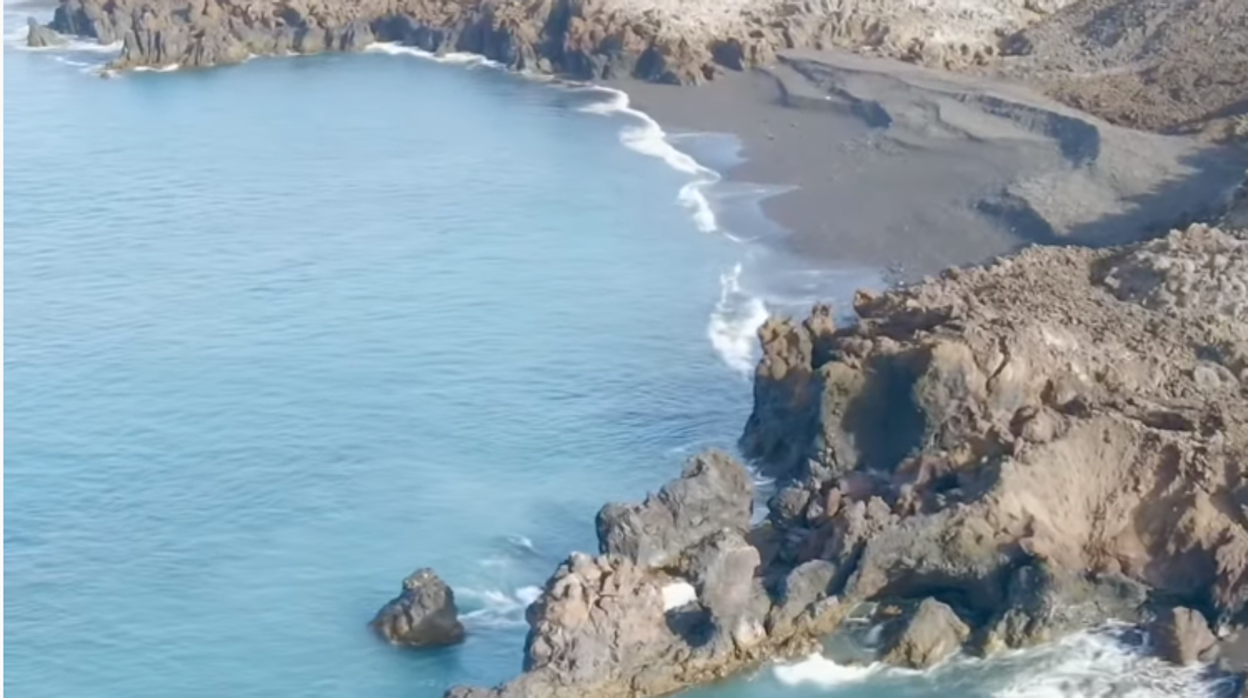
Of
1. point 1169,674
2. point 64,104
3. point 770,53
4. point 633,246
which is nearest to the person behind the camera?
point 1169,674

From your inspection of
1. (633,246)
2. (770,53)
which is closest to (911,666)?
(633,246)

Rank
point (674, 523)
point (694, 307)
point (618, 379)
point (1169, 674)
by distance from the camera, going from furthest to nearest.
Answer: point (694, 307) → point (618, 379) → point (674, 523) → point (1169, 674)

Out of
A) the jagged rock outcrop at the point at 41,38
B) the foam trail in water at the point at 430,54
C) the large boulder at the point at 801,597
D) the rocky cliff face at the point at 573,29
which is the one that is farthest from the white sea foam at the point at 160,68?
the large boulder at the point at 801,597

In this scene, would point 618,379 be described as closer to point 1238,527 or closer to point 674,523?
point 674,523

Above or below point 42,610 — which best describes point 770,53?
above

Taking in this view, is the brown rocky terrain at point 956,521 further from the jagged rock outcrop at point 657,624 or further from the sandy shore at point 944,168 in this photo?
the sandy shore at point 944,168

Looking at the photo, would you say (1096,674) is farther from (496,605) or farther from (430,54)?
(430,54)

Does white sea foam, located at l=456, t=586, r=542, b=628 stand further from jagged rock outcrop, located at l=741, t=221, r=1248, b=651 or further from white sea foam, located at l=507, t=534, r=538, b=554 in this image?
jagged rock outcrop, located at l=741, t=221, r=1248, b=651

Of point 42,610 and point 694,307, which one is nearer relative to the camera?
point 42,610
